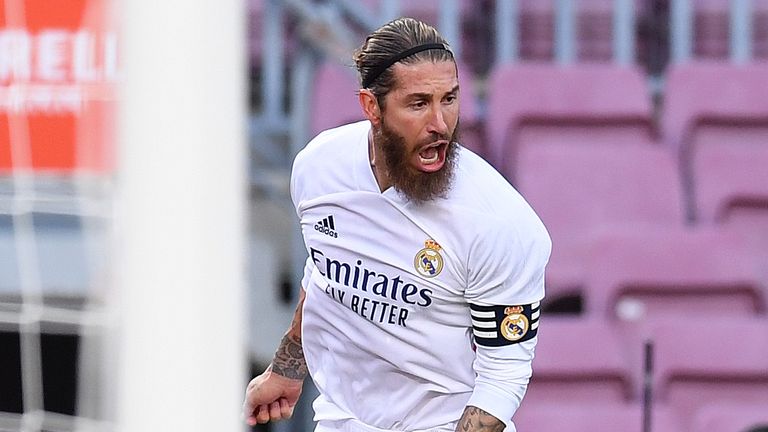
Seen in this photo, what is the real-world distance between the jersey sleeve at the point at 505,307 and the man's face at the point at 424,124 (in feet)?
0.53

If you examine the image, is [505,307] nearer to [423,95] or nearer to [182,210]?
[423,95]

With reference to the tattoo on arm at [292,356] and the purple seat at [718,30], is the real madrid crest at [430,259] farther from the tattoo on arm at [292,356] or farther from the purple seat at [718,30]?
the purple seat at [718,30]

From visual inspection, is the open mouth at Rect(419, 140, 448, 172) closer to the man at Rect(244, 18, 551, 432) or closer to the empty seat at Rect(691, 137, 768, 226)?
the man at Rect(244, 18, 551, 432)

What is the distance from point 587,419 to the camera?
4.23 m

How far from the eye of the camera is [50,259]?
11.4 feet

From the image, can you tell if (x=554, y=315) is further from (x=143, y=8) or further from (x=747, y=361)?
(x=143, y=8)

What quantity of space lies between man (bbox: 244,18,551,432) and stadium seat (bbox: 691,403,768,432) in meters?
1.36

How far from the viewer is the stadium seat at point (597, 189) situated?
Result: 5238mm

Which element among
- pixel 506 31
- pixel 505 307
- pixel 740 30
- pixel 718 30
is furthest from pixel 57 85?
pixel 718 30

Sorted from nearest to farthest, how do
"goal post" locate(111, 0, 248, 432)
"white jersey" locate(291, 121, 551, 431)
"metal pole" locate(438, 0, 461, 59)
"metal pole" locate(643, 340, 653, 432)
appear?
"goal post" locate(111, 0, 248, 432), "white jersey" locate(291, 121, 551, 431), "metal pole" locate(643, 340, 653, 432), "metal pole" locate(438, 0, 461, 59)

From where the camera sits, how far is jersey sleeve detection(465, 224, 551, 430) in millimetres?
2834

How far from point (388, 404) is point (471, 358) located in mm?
200

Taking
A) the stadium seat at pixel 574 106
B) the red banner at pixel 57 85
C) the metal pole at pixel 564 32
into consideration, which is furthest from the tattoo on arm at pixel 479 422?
the metal pole at pixel 564 32

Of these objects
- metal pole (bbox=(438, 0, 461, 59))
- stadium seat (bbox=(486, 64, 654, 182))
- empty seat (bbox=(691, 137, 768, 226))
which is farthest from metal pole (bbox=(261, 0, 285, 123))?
empty seat (bbox=(691, 137, 768, 226))
